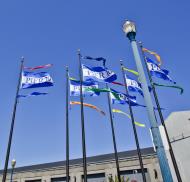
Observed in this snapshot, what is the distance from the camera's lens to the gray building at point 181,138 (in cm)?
3269

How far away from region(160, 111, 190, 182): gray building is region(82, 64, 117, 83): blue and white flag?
17463 millimetres

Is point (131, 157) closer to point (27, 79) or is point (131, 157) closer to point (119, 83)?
point (119, 83)

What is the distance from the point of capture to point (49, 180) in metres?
42.8

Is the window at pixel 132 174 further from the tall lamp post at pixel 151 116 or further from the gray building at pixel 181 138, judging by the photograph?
the tall lamp post at pixel 151 116

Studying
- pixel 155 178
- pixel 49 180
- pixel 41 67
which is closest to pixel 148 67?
pixel 41 67

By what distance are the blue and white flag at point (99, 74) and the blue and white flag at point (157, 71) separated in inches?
169

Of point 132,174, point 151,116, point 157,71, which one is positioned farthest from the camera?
point 132,174

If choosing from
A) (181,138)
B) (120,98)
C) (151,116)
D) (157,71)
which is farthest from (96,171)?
(151,116)

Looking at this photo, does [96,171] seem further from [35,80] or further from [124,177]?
[35,80]

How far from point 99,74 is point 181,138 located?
21.2 metres

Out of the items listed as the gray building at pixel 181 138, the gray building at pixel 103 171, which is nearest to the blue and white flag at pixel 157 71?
the gray building at pixel 181 138

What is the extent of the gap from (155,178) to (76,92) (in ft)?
78.3

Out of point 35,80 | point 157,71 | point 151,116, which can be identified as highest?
point 35,80

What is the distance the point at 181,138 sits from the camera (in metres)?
34.6
